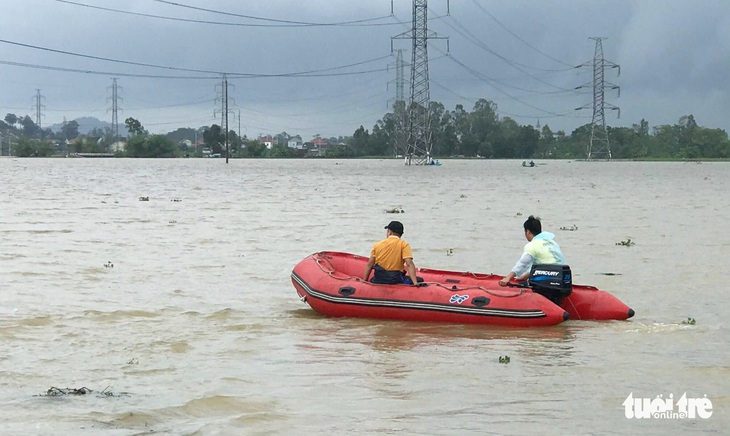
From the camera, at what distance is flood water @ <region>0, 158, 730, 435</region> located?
387 inches

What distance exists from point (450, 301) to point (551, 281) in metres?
1.45

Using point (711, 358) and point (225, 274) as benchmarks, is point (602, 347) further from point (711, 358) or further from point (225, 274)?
point (225, 274)

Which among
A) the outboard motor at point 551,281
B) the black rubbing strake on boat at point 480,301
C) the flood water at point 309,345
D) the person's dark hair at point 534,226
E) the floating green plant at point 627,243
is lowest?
the flood water at point 309,345

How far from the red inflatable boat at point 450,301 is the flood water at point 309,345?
0.22m

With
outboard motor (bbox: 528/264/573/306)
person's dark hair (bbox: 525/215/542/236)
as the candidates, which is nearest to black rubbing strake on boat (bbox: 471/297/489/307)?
outboard motor (bbox: 528/264/573/306)

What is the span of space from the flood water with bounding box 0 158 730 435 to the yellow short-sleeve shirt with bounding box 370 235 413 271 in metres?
0.88

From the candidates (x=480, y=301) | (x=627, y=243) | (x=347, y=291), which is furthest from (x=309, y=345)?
(x=627, y=243)

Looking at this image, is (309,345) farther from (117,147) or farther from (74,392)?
(117,147)

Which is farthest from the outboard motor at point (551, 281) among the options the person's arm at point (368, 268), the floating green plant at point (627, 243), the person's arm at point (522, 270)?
the floating green plant at point (627, 243)

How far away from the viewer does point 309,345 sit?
Result: 13367mm

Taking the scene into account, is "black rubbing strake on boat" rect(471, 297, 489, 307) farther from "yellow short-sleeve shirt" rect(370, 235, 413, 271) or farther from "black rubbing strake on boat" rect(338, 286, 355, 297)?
"black rubbing strake on boat" rect(338, 286, 355, 297)

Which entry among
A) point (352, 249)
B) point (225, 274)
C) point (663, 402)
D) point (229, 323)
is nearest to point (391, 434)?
point (663, 402)

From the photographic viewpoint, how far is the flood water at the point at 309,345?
9.82 metres

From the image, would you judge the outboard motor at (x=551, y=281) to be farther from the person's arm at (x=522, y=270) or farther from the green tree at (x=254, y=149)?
the green tree at (x=254, y=149)
